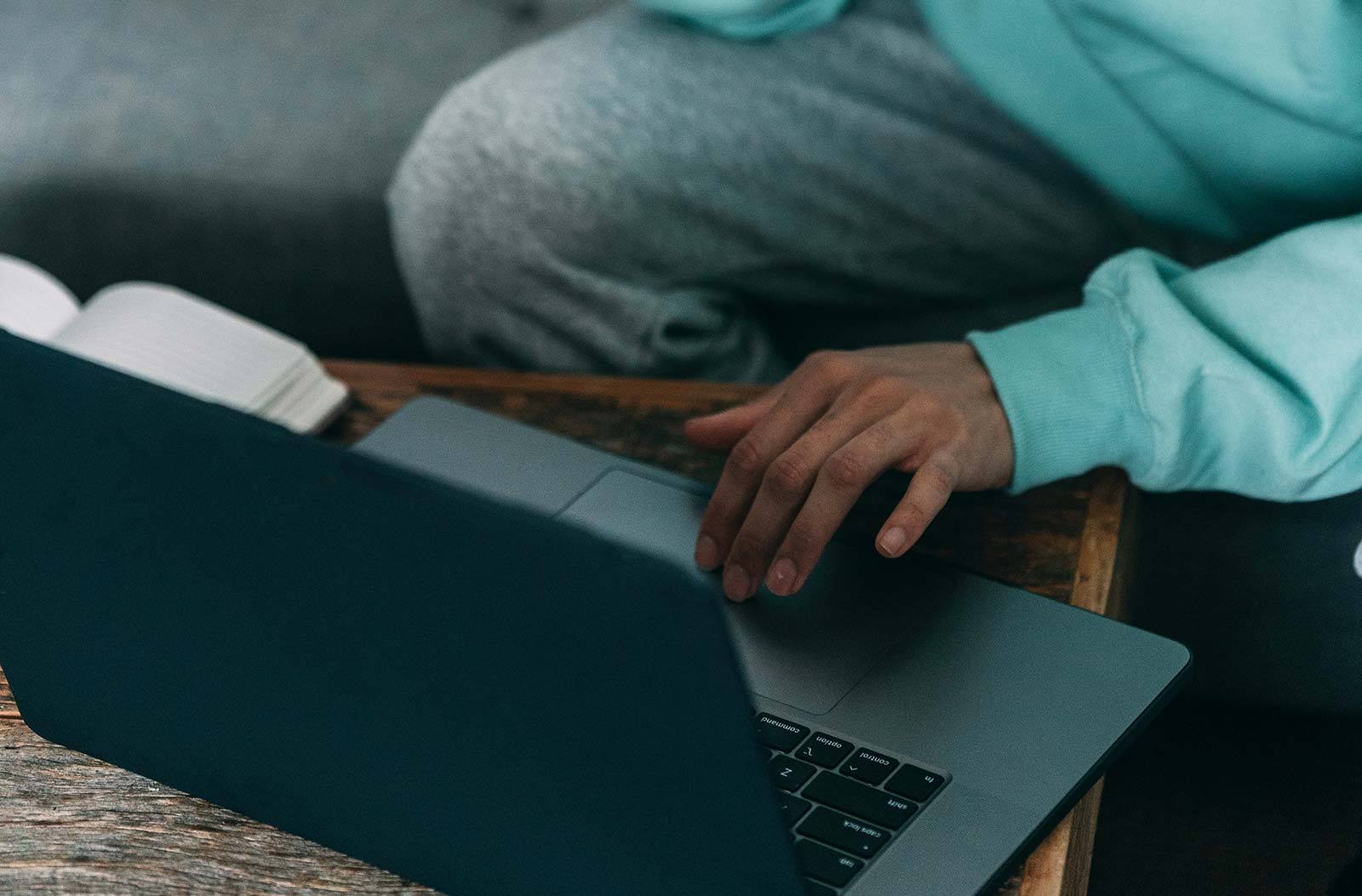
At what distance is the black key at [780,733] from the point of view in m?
0.47

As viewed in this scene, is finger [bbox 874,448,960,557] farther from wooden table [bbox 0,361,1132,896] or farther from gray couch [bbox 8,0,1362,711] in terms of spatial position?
gray couch [bbox 8,0,1362,711]

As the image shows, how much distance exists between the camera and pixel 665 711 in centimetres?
34

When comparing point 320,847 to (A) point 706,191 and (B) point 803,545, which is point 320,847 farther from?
(A) point 706,191

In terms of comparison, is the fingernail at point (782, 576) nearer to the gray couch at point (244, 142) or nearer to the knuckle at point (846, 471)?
the knuckle at point (846, 471)

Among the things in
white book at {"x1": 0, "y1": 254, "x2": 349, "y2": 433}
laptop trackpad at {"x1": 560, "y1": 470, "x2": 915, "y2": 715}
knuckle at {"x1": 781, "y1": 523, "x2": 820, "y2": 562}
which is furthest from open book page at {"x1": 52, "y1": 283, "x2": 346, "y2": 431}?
knuckle at {"x1": 781, "y1": 523, "x2": 820, "y2": 562}

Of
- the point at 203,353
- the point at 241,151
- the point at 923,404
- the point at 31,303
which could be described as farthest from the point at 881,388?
the point at 241,151

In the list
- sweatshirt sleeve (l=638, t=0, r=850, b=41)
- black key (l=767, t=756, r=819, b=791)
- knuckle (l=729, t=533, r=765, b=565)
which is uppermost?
sweatshirt sleeve (l=638, t=0, r=850, b=41)

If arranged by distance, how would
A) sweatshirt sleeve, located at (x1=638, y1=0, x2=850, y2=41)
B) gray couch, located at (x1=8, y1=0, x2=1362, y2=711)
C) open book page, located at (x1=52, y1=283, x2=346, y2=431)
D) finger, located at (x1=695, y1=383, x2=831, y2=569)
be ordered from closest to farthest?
1. finger, located at (x1=695, y1=383, x2=831, y2=569)
2. open book page, located at (x1=52, y1=283, x2=346, y2=431)
3. sweatshirt sleeve, located at (x1=638, y1=0, x2=850, y2=41)
4. gray couch, located at (x1=8, y1=0, x2=1362, y2=711)

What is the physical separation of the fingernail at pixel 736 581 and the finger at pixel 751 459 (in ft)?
0.05

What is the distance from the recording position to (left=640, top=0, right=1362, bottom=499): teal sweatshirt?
58 centimetres

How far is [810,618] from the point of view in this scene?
1.78 feet

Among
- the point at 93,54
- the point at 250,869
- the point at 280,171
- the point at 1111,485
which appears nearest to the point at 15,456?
the point at 250,869

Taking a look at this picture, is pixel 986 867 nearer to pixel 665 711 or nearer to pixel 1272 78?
pixel 665 711

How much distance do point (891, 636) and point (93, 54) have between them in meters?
0.99
